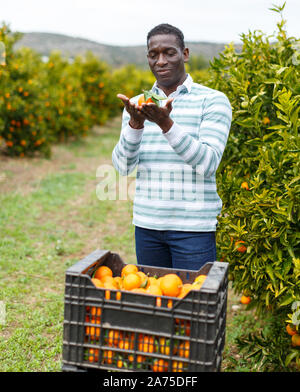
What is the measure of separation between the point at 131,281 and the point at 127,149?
66 cm

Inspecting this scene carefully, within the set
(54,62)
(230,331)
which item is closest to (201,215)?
(230,331)

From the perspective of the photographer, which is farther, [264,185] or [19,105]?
[19,105]

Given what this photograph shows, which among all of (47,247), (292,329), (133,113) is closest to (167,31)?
(133,113)

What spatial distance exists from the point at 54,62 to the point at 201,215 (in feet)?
36.6

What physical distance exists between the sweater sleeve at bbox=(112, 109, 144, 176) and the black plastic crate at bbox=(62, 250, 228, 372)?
670 mm

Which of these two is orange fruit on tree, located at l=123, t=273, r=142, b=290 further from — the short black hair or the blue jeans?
the short black hair

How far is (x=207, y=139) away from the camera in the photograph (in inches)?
79.1

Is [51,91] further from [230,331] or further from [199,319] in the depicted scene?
[199,319]

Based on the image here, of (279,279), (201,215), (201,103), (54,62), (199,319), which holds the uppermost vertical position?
(54,62)

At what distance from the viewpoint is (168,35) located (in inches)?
84.1

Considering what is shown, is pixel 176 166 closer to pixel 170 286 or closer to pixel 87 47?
pixel 170 286

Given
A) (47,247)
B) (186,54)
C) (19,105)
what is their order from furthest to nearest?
(19,105) → (47,247) → (186,54)

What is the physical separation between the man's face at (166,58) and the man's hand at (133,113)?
0.38 metres

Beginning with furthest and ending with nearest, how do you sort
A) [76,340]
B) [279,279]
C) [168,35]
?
[279,279] → [168,35] → [76,340]
